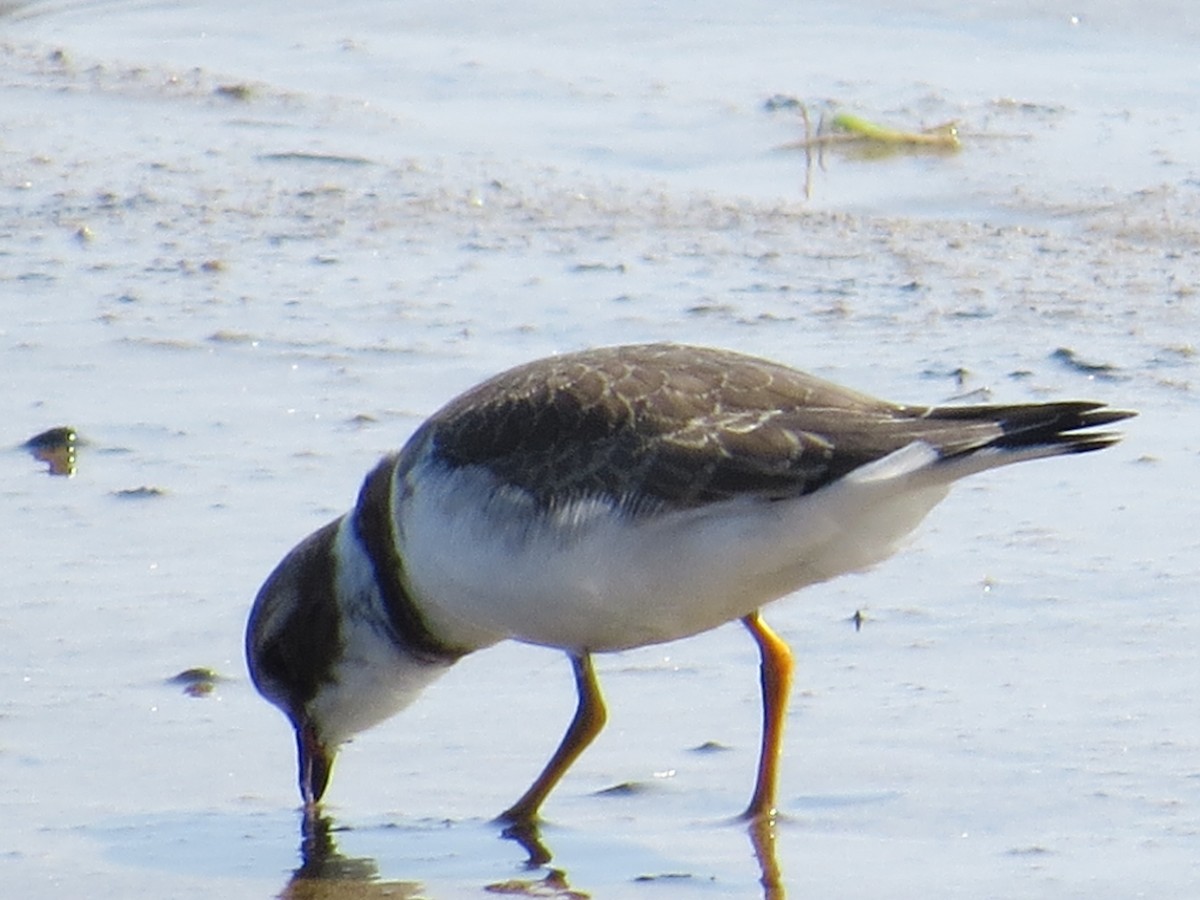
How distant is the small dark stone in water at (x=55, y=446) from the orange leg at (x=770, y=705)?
6.77 ft

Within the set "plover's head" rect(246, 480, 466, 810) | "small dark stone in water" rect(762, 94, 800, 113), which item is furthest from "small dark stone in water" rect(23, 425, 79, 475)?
"small dark stone in water" rect(762, 94, 800, 113)

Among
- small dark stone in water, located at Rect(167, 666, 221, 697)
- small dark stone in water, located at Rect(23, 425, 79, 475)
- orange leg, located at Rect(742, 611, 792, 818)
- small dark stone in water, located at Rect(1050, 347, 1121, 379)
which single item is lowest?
small dark stone in water, located at Rect(167, 666, 221, 697)

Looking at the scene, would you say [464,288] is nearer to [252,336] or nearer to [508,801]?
[252,336]

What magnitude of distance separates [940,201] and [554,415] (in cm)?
399

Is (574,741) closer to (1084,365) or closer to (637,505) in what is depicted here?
(637,505)

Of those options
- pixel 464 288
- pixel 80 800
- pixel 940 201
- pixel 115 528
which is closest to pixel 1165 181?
pixel 940 201

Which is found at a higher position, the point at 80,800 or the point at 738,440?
the point at 738,440

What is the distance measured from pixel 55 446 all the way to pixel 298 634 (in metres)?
1.56

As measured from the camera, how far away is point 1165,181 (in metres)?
8.12

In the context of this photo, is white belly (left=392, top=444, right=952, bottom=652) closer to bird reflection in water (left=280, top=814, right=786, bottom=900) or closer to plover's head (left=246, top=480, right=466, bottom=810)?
plover's head (left=246, top=480, right=466, bottom=810)

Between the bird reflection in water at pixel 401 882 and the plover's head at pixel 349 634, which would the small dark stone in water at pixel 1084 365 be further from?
the bird reflection in water at pixel 401 882

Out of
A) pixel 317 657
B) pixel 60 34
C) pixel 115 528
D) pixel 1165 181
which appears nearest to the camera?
pixel 317 657

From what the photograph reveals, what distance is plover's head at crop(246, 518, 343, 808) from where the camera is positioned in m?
4.81

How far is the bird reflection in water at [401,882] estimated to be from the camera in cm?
410
